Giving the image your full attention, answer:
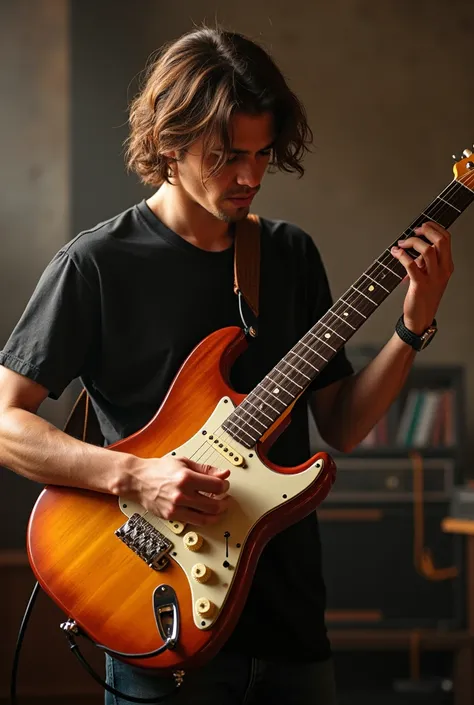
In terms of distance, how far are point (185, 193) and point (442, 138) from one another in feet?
8.06

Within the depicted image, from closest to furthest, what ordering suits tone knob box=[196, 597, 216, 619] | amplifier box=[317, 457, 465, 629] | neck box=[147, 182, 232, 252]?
tone knob box=[196, 597, 216, 619], neck box=[147, 182, 232, 252], amplifier box=[317, 457, 465, 629]

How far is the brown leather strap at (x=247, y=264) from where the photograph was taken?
4.78 ft

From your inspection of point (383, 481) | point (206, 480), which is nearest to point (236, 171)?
point (206, 480)

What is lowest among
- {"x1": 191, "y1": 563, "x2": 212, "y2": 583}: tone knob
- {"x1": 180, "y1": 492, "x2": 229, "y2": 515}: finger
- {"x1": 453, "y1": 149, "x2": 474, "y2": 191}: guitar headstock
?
{"x1": 191, "y1": 563, "x2": 212, "y2": 583}: tone knob

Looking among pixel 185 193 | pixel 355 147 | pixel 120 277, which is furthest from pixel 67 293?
pixel 355 147

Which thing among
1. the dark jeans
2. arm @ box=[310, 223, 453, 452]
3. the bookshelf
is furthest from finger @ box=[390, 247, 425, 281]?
the bookshelf

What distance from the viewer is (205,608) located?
Answer: 1264 millimetres

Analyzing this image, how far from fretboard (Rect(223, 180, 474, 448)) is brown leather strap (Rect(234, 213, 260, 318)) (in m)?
0.12

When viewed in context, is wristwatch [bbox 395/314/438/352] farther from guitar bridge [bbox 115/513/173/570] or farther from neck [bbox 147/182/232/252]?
guitar bridge [bbox 115/513/173/570]

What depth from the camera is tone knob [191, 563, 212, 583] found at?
1285mm

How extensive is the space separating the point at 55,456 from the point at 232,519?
277 millimetres

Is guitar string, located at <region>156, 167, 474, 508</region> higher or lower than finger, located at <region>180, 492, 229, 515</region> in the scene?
higher

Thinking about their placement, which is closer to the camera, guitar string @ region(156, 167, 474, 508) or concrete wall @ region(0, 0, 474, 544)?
guitar string @ region(156, 167, 474, 508)

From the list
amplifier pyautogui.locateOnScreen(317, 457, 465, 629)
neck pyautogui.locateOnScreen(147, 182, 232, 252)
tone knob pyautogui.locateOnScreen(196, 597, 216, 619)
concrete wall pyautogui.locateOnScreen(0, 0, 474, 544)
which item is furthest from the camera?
concrete wall pyautogui.locateOnScreen(0, 0, 474, 544)
